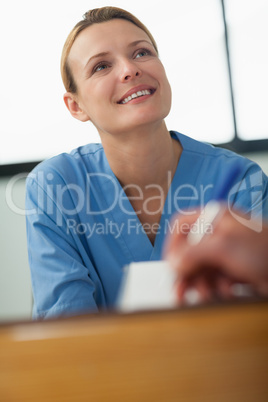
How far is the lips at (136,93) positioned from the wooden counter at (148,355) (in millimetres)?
348

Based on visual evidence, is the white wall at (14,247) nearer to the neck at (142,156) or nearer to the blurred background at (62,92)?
the blurred background at (62,92)

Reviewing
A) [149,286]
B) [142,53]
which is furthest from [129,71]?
[149,286]

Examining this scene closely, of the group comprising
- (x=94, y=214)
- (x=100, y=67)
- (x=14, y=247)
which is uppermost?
(x=100, y=67)

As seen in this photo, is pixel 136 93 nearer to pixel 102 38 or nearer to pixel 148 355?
pixel 102 38

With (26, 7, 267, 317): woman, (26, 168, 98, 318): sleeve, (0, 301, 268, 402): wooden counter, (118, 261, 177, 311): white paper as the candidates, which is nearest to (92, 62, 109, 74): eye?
(26, 7, 267, 317): woman

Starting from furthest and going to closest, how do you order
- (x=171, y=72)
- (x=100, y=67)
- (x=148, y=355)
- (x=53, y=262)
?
(x=171, y=72) < (x=100, y=67) < (x=53, y=262) < (x=148, y=355)

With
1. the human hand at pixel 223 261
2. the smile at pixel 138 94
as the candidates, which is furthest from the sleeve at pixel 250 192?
the human hand at pixel 223 261

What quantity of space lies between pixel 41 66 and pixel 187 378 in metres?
0.59

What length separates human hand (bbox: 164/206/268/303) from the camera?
12 centimetres

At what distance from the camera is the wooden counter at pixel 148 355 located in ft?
0.28

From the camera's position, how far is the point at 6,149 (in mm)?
624

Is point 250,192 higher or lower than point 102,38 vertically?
lower

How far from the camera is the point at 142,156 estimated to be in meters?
0.46

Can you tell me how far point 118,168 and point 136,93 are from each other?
71mm
